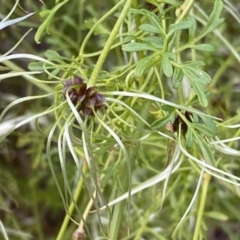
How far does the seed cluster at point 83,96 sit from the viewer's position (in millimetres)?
298

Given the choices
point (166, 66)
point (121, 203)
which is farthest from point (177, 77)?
point (121, 203)

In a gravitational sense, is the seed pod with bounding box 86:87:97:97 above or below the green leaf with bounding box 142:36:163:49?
below

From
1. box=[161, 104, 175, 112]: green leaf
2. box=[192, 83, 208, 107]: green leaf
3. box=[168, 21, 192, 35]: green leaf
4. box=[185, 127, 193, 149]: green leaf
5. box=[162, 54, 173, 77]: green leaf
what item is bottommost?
box=[185, 127, 193, 149]: green leaf

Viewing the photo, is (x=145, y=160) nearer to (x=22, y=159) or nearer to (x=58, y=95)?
(x=58, y=95)

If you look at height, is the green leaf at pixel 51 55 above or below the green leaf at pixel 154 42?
above

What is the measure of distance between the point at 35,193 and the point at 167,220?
19 cm

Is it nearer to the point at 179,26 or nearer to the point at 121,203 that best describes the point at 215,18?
the point at 179,26

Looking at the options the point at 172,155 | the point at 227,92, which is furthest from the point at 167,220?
the point at 172,155

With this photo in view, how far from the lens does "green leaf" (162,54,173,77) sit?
0.31 meters

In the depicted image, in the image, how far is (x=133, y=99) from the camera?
1.29 ft

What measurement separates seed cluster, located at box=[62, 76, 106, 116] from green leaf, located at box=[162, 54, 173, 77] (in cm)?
4

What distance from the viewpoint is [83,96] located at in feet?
0.98

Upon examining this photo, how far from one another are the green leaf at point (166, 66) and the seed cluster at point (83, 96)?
4cm

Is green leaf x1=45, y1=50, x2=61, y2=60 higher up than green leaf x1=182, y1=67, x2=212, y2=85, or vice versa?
green leaf x1=45, y1=50, x2=61, y2=60
